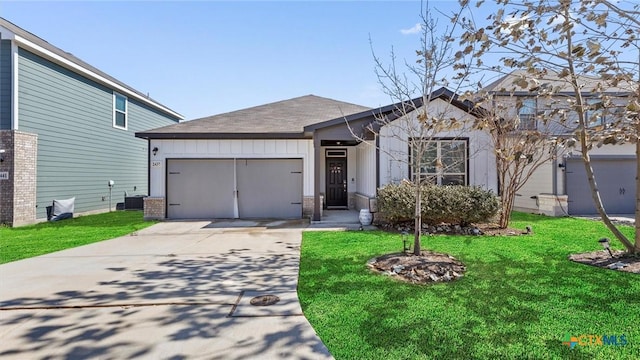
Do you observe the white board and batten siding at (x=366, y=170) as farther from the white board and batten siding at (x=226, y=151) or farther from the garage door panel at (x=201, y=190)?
the garage door panel at (x=201, y=190)

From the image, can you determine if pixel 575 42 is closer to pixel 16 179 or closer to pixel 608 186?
pixel 608 186

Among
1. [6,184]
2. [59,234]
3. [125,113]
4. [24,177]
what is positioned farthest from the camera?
[125,113]

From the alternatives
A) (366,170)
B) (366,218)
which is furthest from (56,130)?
(366,218)

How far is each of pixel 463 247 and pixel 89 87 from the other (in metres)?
14.5

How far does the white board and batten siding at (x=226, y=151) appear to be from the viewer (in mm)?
10641

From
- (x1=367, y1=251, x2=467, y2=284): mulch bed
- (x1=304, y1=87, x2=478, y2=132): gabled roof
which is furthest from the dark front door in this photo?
(x1=367, y1=251, x2=467, y2=284): mulch bed

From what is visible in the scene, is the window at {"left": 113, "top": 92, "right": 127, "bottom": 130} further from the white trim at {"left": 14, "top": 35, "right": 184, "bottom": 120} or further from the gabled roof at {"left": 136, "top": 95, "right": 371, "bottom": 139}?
the gabled roof at {"left": 136, "top": 95, "right": 371, "bottom": 139}

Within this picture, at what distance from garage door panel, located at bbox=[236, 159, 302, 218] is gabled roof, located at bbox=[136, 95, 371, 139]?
1018 mm

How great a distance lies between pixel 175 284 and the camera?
4484 mm

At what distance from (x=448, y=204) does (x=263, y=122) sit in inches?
271

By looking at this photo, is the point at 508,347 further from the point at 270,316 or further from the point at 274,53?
the point at 274,53

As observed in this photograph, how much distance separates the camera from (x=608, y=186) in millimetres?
11906

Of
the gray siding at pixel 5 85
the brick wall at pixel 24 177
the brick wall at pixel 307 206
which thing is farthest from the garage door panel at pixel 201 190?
the gray siding at pixel 5 85

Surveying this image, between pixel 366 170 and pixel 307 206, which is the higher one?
pixel 366 170
